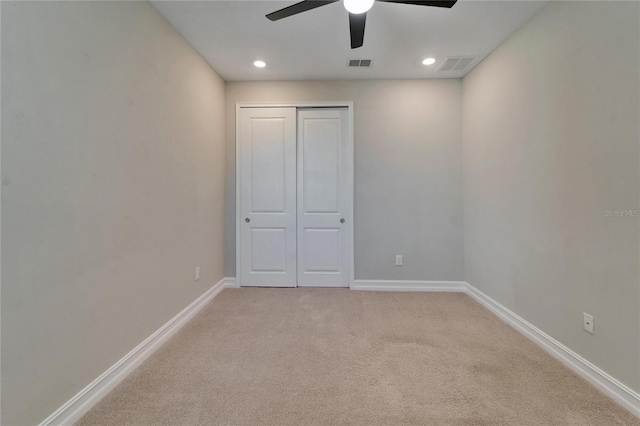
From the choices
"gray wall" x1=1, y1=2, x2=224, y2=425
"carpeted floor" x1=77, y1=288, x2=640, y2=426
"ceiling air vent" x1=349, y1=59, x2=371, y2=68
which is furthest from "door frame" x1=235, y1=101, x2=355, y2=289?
"gray wall" x1=1, y1=2, x2=224, y2=425

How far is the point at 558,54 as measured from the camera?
1.83m

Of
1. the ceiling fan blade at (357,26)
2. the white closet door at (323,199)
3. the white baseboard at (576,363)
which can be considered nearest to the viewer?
the white baseboard at (576,363)

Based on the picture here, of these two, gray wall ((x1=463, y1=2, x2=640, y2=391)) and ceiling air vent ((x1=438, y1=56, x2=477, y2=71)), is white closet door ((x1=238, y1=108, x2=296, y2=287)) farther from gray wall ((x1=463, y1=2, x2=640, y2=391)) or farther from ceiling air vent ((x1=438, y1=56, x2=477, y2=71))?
gray wall ((x1=463, y1=2, x2=640, y2=391))

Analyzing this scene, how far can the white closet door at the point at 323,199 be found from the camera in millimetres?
3274

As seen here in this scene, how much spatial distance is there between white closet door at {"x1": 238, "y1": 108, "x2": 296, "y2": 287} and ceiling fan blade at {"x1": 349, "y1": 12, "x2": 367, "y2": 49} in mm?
1484

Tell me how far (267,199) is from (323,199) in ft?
2.36

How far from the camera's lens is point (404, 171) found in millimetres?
3207

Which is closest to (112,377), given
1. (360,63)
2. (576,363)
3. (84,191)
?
(84,191)

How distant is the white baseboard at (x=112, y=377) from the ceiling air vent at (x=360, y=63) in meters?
2.99

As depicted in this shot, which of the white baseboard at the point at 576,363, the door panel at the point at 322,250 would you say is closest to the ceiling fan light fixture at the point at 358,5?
the door panel at the point at 322,250

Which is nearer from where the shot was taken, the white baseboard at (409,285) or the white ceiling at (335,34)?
the white ceiling at (335,34)

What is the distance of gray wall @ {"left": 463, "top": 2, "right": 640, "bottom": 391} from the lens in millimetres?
1431

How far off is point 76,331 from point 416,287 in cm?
Result: 310

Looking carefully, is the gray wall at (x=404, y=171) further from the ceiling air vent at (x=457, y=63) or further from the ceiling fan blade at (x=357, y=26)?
the ceiling fan blade at (x=357, y=26)
